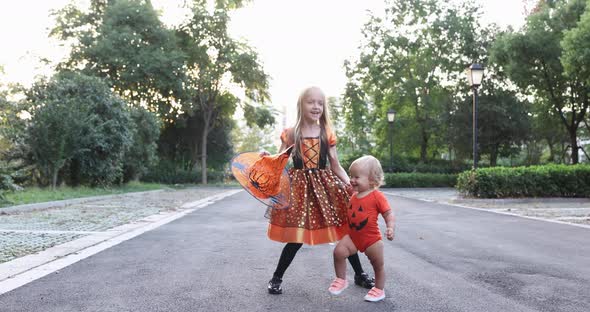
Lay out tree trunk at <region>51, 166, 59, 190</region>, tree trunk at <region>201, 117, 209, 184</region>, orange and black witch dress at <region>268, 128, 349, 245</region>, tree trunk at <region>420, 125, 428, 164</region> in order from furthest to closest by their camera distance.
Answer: tree trunk at <region>201, 117, 209, 184</region>, tree trunk at <region>420, 125, 428, 164</region>, tree trunk at <region>51, 166, 59, 190</region>, orange and black witch dress at <region>268, 128, 349, 245</region>

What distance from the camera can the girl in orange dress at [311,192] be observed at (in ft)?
12.8

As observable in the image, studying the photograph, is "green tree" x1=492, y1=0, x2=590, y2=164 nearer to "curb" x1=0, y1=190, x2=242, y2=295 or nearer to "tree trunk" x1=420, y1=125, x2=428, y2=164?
"tree trunk" x1=420, y1=125, x2=428, y2=164

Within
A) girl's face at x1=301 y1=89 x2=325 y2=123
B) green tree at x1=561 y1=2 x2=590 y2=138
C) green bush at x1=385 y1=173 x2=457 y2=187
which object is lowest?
green bush at x1=385 y1=173 x2=457 y2=187

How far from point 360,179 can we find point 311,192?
1.37 feet

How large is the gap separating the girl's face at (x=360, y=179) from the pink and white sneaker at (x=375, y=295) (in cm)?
73

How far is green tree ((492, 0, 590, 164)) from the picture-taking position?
2550cm

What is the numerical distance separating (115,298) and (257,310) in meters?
1.10

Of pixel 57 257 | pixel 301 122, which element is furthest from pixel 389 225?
pixel 57 257

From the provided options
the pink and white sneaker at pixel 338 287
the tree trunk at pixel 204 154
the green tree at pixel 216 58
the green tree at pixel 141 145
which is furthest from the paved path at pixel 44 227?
the tree trunk at pixel 204 154

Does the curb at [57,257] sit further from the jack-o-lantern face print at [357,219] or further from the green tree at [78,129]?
the green tree at [78,129]

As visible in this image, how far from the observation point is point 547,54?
25891mm

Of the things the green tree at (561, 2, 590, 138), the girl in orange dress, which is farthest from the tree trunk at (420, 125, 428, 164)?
the girl in orange dress

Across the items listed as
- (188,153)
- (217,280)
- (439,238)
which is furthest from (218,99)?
(217,280)

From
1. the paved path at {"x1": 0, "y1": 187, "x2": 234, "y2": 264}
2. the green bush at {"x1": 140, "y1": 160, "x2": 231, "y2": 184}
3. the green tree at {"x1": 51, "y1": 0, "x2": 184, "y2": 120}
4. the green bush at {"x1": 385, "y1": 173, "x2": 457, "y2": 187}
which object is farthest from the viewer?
the green bush at {"x1": 140, "y1": 160, "x2": 231, "y2": 184}
